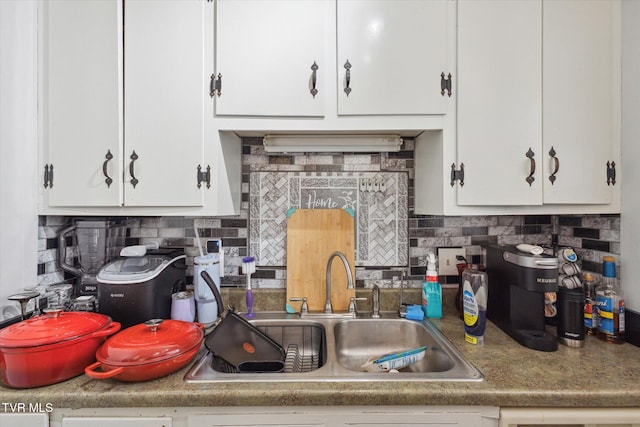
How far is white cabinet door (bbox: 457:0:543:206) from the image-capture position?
1238 mm

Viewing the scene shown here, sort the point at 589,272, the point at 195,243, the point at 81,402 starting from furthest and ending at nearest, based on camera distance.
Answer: the point at 195,243 < the point at 589,272 < the point at 81,402

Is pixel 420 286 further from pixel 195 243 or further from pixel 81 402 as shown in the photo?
pixel 81 402

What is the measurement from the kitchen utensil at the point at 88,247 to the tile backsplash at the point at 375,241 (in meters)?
0.14

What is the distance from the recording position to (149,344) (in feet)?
3.11

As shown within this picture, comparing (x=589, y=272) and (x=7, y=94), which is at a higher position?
(x=7, y=94)

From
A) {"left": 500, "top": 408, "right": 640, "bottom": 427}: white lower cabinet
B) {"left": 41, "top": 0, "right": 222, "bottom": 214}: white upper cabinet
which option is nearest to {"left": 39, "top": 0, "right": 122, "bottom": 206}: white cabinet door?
{"left": 41, "top": 0, "right": 222, "bottom": 214}: white upper cabinet

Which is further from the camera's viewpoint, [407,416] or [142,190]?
[142,190]

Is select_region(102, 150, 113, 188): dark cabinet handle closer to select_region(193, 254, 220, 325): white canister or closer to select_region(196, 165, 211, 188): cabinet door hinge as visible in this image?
select_region(196, 165, 211, 188): cabinet door hinge

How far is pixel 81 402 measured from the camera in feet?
2.92

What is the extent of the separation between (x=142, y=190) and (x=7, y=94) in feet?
2.08

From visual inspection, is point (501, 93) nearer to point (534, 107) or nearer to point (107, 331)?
point (534, 107)

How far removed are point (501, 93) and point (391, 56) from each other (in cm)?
48

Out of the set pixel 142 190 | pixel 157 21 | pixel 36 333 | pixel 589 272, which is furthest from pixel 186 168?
pixel 589 272

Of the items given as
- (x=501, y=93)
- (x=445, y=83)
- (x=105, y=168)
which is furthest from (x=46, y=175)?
(x=501, y=93)
